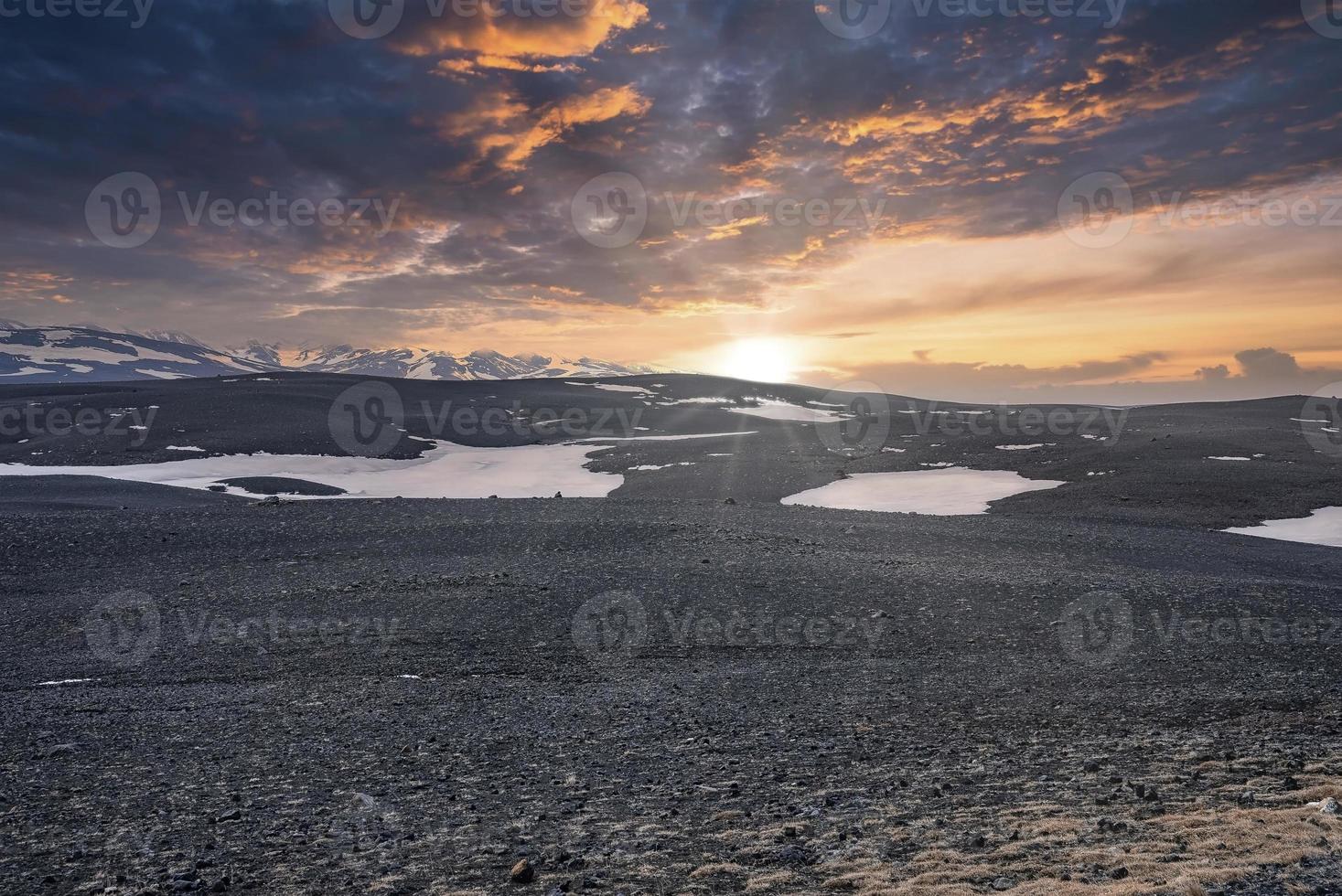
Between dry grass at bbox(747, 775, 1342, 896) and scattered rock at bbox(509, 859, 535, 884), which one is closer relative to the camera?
dry grass at bbox(747, 775, 1342, 896)

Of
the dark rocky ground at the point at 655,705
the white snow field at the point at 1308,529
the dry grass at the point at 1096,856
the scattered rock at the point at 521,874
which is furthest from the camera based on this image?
the white snow field at the point at 1308,529

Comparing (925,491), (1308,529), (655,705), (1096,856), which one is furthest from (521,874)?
(925,491)

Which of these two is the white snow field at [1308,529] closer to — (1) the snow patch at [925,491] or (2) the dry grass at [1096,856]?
(1) the snow patch at [925,491]

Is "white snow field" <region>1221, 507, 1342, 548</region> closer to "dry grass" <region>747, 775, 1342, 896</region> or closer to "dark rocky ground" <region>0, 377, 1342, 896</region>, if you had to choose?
"dark rocky ground" <region>0, 377, 1342, 896</region>

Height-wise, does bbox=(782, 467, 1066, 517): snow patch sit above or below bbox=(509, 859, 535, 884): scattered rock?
above

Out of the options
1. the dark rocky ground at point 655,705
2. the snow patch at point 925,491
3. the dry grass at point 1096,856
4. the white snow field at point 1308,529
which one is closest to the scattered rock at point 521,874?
the dark rocky ground at point 655,705

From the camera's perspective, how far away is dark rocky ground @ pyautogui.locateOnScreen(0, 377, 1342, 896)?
257 inches

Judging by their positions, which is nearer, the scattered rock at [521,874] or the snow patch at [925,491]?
the scattered rock at [521,874]

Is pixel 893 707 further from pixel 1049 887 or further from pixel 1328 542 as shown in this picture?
pixel 1328 542

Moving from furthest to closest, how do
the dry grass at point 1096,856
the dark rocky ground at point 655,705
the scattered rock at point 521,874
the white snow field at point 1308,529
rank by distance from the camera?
the white snow field at point 1308,529, the dark rocky ground at point 655,705, the scattered rock at point 521,874, the dry grass at point 1096,856

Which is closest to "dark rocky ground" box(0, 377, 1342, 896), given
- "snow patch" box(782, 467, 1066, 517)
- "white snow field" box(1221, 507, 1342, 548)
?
"white snow field" box(1221, 507, 1342, 548)

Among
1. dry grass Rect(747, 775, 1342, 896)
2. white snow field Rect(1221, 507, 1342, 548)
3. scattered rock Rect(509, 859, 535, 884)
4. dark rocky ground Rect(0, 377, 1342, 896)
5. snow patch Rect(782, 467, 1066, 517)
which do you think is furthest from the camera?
snow patch Rect(782, 467, 1066, 517)

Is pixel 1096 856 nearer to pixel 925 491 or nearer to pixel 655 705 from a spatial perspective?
pixel 655 705

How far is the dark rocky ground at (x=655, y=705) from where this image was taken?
652 cm
